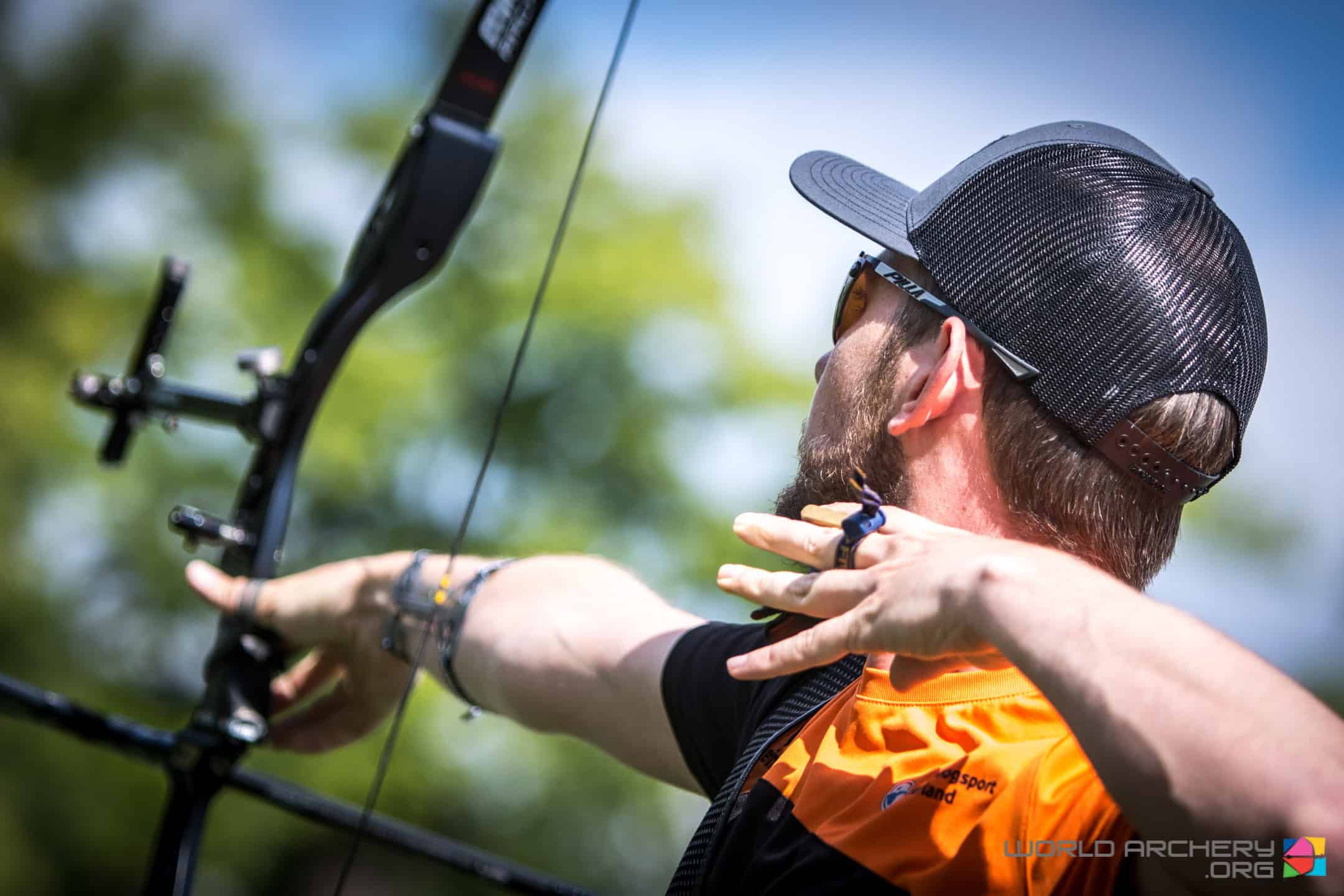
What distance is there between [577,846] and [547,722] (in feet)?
21.6

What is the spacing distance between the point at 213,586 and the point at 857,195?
122 cm

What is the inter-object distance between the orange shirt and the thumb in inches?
40.8

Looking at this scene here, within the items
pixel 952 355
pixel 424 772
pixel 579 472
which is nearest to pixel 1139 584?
pixel 952 355

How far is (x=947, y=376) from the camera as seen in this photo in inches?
47.9

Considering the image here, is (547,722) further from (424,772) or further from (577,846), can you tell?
(577,846)

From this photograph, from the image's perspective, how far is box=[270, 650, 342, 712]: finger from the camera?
1938mm

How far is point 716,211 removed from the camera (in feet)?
31.7

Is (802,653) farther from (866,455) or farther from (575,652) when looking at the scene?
(575,652)

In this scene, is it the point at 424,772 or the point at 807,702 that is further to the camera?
the point at 424,772

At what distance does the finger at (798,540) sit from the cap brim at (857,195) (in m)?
0.41

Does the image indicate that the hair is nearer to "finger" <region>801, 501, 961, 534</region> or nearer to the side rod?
"finger" <region>801, 501, 961, 534</region>

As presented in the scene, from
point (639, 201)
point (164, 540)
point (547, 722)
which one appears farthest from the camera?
point (639, 201)

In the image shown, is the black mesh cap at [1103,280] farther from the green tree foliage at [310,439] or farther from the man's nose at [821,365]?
the green tree foliage at [310,439]

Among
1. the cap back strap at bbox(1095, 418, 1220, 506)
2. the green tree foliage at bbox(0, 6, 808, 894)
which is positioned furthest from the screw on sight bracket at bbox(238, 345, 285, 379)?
the green tree foliage at bbox(0, 6, 808, 894)
